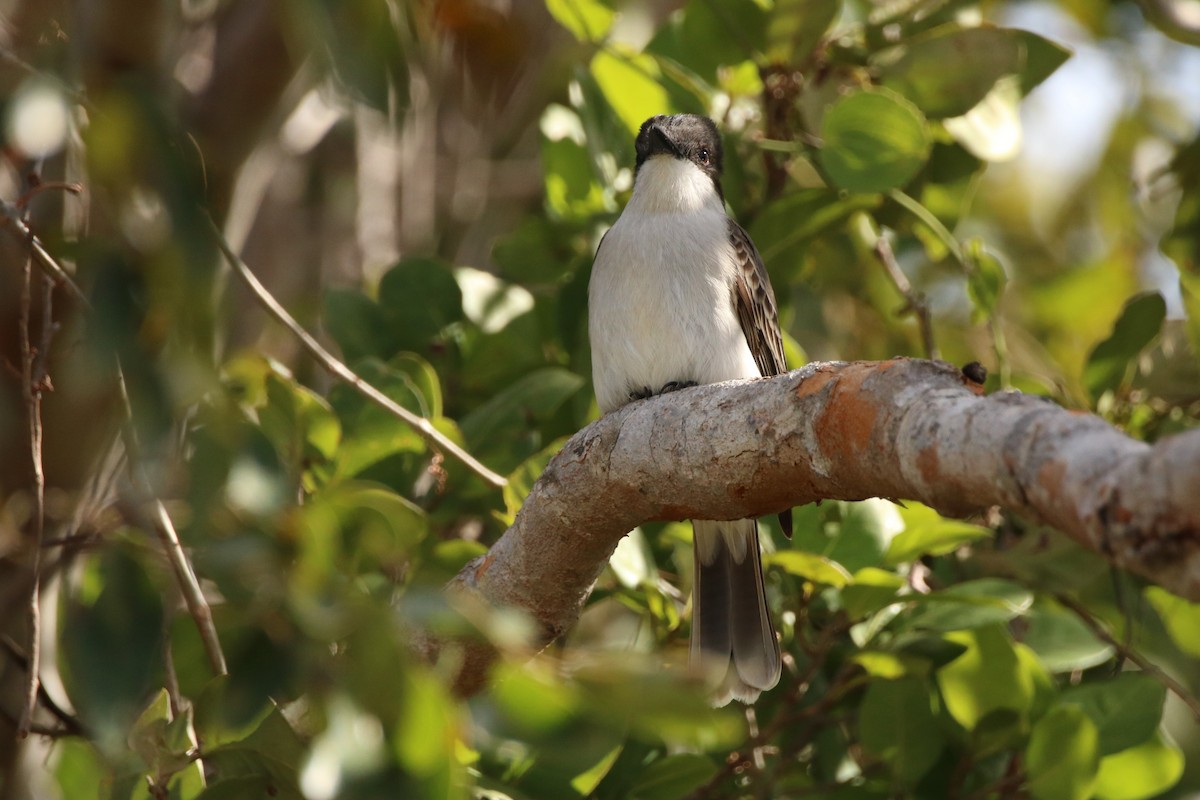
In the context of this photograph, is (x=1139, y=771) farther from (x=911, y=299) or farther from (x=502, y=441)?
(x=502, y=441)

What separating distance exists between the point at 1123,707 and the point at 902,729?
0.52 metres

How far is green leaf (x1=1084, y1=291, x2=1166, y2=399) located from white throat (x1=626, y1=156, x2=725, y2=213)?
1.19 meters

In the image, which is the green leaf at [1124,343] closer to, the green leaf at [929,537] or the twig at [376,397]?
the green leaf at [929,537]

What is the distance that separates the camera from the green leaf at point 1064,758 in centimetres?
289

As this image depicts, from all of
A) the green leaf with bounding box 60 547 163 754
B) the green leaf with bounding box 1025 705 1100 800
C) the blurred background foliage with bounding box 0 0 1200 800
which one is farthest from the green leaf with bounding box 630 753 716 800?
the green leaf with bounding box 60 547 163 754

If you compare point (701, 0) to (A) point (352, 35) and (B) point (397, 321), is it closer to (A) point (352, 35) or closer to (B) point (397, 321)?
(B) point (397, 321)

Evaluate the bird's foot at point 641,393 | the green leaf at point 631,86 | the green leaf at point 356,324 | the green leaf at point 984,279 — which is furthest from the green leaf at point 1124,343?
the green leaf at point 356,324

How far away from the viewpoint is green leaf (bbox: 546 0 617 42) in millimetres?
3764

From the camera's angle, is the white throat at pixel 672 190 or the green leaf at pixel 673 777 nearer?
the green leaf at pixel 673 777

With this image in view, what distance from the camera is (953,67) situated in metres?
3.56

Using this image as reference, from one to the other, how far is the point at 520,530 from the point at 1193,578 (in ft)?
5.21

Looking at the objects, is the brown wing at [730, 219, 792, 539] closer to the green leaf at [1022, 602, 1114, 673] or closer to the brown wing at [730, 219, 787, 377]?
the brown wing at [730, 219, 787, 377]

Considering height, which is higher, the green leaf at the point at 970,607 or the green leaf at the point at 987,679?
the green leaf at the point at 970,607

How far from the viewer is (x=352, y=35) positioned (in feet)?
4.98
